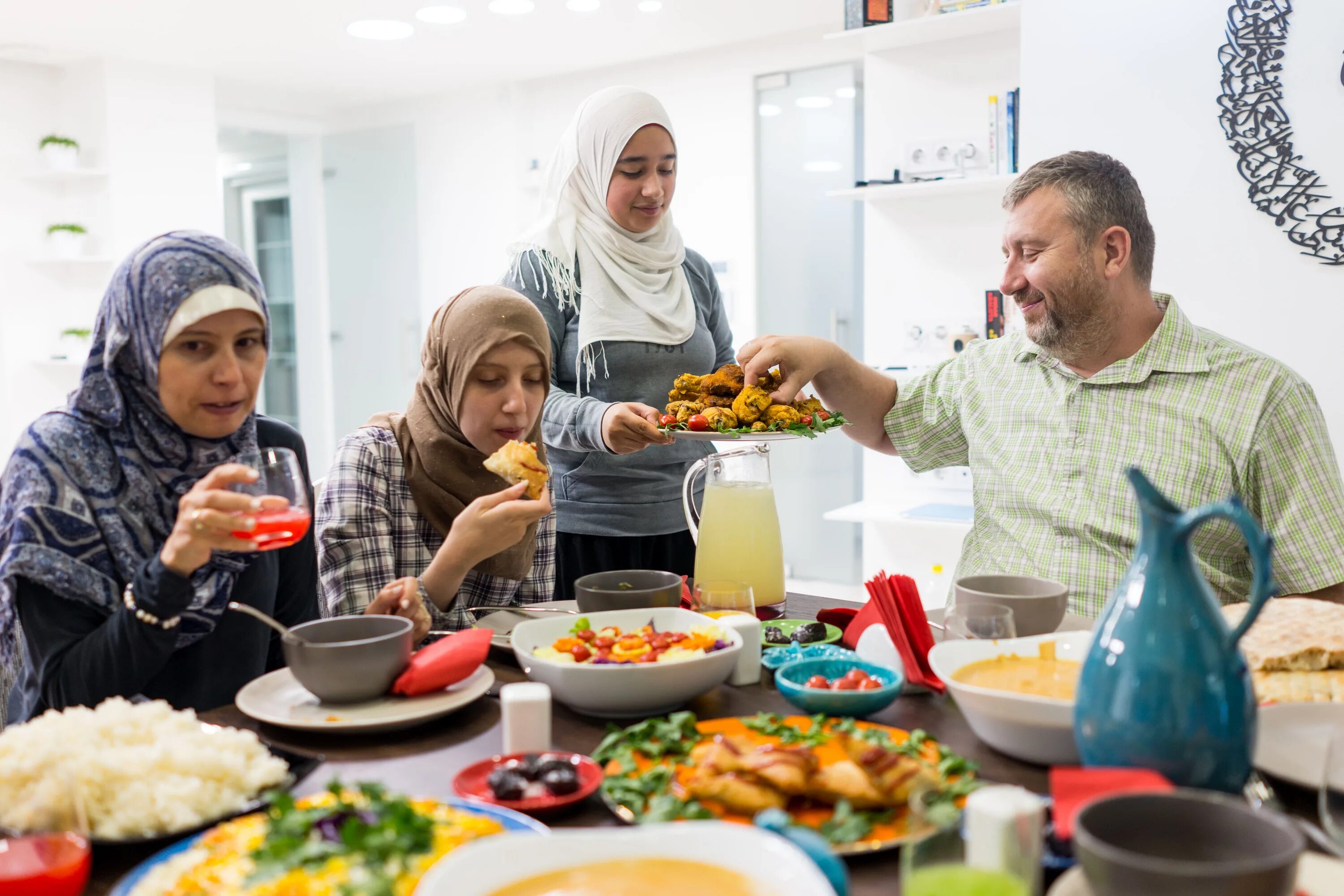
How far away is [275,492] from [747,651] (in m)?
0.60

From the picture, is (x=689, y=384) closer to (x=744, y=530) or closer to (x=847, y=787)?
(x=744, y=530)

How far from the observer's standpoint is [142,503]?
1472 mm

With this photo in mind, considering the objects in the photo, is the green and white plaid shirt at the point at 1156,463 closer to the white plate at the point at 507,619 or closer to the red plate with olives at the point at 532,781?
the white plate at the point at 507,619

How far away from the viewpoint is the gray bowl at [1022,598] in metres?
1.28

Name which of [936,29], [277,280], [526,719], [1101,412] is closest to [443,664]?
[526,719]

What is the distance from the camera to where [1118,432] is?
1884 millimetres

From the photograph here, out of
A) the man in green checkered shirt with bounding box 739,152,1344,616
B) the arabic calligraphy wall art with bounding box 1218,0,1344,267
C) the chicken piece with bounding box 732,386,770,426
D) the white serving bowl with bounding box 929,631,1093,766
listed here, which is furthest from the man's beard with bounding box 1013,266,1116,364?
the arabic calligraphy wall art with bounding box 1218,0,1344,267

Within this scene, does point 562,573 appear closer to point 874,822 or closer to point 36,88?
point 874,822

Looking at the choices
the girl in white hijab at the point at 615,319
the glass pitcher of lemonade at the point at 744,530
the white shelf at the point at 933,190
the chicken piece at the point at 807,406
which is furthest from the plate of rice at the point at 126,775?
the white shelf at the point at 933,190

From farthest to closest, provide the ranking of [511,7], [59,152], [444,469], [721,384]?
[59,152]
[511,7]
[721,384]
[444,469]

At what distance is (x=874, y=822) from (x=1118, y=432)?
1.21m

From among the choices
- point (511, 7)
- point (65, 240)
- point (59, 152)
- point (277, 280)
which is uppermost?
point (511, 7)

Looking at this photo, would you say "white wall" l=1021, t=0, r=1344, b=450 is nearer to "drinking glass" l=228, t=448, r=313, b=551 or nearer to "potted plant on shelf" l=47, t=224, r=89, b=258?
"drinking glass" l=228, t=448, r=313, b=551

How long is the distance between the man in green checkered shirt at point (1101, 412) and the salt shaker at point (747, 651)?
0.66 m
